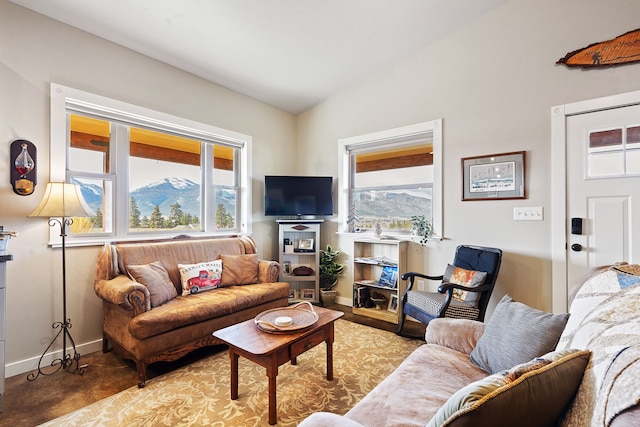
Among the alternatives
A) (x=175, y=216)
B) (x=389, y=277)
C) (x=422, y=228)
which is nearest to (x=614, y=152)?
(x=422, y=228)

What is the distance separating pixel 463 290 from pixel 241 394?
6.59 feet

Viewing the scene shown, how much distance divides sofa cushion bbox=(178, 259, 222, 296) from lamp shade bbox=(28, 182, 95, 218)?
94 centimetres

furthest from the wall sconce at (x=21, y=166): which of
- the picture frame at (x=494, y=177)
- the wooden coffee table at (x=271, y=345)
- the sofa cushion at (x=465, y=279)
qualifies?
the picture frame at (x=494, y=177)

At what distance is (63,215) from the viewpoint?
87.0 inches

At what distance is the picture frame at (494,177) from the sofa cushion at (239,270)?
247 centimetres

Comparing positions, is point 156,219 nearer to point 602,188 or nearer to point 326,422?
point 326,422

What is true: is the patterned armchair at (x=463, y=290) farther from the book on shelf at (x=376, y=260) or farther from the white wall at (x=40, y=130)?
the white wall at (x=40, y=130)

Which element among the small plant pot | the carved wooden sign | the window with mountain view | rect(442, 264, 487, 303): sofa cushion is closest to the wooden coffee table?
rect(442, 264, 487, 303): sofa cushion

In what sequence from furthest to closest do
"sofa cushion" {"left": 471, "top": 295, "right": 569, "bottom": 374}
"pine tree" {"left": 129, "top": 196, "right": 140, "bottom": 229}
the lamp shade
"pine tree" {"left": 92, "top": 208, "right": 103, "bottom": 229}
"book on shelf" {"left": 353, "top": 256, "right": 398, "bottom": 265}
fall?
"book on shelf" {"left": 353, "top": 256, "right": 398, "bottom": 265} < "pine tree" {"left": 129, "top": 196, "right": 140, "bottom": 229} < "pine tree" {"left": 92, "top": 208, "right": 103, "bottom": 229} < the lamp shade < "sofa cushion" {"left": 471, "top": 295, "right": 569, "bottom": 374}

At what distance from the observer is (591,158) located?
8.16ft

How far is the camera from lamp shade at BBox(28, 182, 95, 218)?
7.20 ft

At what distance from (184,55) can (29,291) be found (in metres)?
2.58

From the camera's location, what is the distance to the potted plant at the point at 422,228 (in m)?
3.27

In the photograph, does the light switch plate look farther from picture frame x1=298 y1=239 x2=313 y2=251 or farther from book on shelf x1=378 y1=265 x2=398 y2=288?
picture frame x1=298 y1=239 x2=313 y2=251
